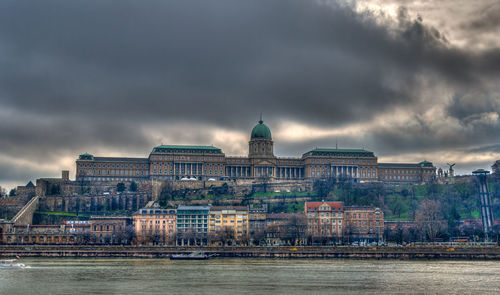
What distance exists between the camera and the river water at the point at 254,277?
57.1 m

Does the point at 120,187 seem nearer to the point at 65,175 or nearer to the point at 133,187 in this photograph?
the point at 133,187

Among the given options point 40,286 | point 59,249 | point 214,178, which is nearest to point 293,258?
point 59,249

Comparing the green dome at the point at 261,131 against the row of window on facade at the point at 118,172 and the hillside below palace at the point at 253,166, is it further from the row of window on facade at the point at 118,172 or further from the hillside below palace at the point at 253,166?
the row of window on facade at the point at 118,172

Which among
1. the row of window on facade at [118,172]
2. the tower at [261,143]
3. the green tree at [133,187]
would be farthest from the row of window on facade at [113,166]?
the tower at [261,143]

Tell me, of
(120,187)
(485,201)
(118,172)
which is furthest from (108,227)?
(485,201)

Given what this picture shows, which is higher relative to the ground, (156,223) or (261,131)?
(261,131)

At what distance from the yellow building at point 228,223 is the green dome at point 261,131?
53.7 m

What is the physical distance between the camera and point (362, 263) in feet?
269

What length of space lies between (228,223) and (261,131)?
6147 centimetres

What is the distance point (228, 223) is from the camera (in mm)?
117812

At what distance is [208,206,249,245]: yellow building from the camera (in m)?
111

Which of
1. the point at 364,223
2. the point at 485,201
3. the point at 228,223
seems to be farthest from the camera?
the point at 485,201

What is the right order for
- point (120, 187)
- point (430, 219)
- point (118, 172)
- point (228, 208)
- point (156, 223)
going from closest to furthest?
point (156, 223)
point (430, 219)
point (228, 208)
point (120, 187)
point (118, 172)

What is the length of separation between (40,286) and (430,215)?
79800mm
